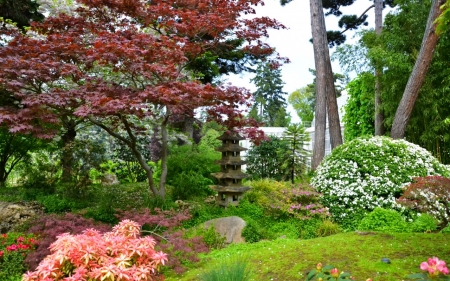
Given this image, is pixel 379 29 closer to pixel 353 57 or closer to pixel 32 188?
pixel 353 57

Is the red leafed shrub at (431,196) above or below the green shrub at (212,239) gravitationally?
above

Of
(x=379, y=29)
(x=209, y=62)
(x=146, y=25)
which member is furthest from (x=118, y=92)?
(x=379, y=29)

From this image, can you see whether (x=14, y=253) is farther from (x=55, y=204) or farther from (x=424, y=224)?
(x=424, y=224)

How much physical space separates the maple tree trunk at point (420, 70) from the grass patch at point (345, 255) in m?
4.13

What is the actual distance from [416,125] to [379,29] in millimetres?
3302

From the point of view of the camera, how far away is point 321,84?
9680 mm

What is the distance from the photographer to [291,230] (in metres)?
5.83

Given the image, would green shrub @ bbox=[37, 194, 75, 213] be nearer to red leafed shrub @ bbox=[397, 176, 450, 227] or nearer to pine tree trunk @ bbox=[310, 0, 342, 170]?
red leafed shrub @ bbox=[397, 176, 450, 227]

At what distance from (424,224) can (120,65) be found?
4.88 m

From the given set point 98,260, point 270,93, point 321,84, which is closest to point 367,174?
point 321,84

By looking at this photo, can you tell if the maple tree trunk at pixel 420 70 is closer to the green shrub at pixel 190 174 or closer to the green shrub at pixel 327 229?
the green shrub at pixel 327 229

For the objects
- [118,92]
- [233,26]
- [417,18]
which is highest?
[417,18]

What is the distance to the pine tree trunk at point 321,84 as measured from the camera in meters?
9.70

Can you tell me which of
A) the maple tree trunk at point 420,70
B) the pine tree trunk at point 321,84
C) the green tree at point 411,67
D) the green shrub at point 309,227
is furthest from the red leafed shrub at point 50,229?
the green tree at point 411,67
